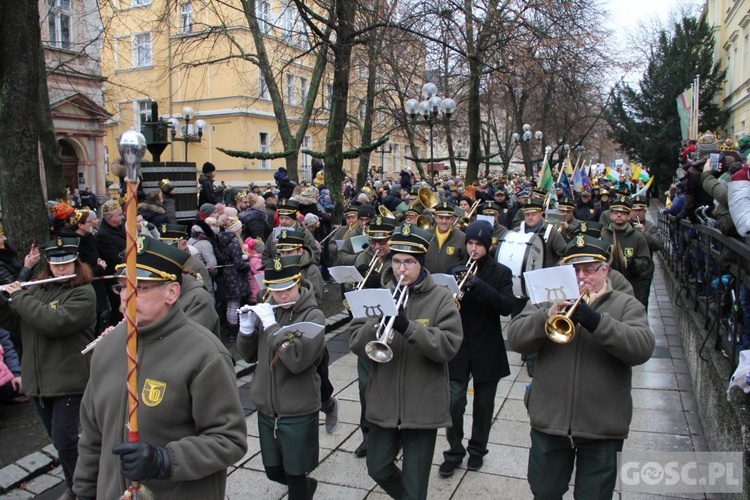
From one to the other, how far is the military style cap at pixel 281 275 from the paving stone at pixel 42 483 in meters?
2.62

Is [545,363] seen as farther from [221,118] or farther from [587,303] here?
[221,118]

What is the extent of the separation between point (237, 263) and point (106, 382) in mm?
6429

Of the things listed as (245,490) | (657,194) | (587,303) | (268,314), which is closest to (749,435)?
(587,303)

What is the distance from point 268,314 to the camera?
13.7 ft

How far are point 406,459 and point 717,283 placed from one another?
14.3ft

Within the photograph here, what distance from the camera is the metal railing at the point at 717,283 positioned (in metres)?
5.11

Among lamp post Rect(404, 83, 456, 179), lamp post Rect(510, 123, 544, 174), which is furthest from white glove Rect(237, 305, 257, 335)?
lamp post Rect(510, 123, 544, 174)

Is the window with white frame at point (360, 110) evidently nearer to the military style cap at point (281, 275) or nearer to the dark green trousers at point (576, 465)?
the military style cap at point (281, 275)

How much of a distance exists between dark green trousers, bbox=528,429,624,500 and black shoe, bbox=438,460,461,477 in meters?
1.36

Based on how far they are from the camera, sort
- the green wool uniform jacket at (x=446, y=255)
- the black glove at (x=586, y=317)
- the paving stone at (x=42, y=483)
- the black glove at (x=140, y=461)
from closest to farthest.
→ 1. the black glove at (x=140, y=461)
2. the black glove at (x=586, y=317)
3. the paving stone at (x=42, y=483)
4. the green wool uniform jacket at (x=446, y=255)

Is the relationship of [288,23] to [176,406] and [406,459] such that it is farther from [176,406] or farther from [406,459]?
[176,406]

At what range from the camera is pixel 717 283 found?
654cm

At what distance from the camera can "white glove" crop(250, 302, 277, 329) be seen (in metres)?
4.16

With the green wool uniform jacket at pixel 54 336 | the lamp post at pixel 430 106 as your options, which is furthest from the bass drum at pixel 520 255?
the lamp post at pixel 430 106
